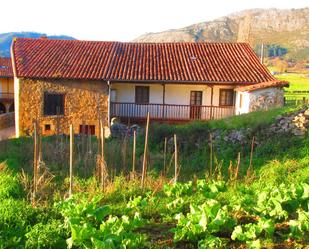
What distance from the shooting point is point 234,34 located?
172m

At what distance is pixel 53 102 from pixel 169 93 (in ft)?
19.1

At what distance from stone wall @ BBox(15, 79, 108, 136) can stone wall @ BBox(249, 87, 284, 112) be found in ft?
22.9

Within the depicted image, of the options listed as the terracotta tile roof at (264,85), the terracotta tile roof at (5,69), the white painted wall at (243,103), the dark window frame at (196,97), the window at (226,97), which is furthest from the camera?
the terracotta tile roof at (5,69)

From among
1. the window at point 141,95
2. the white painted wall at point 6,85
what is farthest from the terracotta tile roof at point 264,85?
the white painted wall at point 6,85

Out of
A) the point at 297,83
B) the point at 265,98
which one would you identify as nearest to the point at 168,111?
the point at 265,98

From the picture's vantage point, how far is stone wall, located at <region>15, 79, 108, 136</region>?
20.8 metres

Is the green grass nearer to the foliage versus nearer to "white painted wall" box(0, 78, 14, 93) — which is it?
"white painted wall" box(0, 78, 14, 93)

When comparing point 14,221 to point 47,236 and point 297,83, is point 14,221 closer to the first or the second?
→ point 47,236

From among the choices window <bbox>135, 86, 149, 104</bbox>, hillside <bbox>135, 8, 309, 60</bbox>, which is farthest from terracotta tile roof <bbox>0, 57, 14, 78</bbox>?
hillside <bbox>135, 8, 309, 60</bbox>

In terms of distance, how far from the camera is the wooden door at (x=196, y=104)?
70.7 feet

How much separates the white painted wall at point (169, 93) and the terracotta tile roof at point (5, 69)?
17121mm

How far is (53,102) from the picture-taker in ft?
69.2

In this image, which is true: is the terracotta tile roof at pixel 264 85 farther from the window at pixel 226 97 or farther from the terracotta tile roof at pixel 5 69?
the terracotta tile roof at pixel 5 69

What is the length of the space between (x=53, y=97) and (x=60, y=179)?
10388mm
